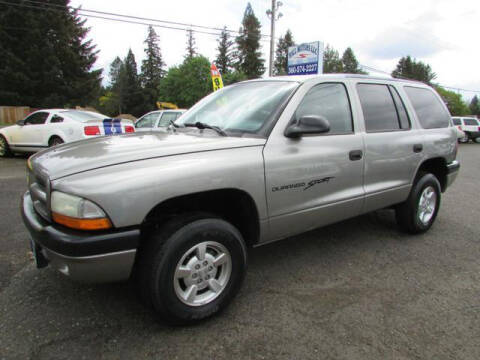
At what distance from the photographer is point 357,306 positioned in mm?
2570

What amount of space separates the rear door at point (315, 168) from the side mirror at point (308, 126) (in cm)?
5

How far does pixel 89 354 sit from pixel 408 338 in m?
2.00

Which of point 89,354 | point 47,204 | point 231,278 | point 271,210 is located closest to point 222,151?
point 271,210

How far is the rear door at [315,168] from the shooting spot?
2.58 metres

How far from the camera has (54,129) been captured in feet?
30.2

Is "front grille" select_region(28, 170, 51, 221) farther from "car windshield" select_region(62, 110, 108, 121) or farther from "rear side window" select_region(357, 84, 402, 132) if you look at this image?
"car windshield" select_region(62, 110, 108, 121)

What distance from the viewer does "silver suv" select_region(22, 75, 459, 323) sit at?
6.33ft

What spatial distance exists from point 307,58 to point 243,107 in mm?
14665

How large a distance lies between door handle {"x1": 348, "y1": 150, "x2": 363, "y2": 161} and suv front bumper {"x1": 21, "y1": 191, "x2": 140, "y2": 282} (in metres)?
1.99

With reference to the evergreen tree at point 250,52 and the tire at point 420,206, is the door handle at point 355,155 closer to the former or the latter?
the tire at point 420,206

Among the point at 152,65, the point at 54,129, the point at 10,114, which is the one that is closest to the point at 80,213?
the point at 54,129

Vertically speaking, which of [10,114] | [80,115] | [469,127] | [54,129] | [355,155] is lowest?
[469,127]

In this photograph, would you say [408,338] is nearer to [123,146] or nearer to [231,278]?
[231,278]

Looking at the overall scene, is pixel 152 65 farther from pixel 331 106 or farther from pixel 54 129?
pixel 331 106
